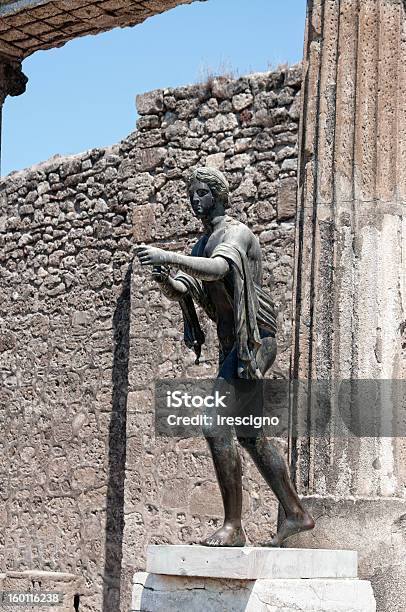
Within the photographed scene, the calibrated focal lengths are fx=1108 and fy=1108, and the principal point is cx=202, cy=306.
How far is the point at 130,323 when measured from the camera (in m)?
8.86

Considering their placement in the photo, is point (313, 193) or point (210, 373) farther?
point (210, 373)

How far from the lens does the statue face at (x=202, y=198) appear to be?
193 inches

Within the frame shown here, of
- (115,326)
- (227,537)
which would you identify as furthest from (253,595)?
(115,326)

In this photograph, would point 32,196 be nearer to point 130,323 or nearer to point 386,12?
point 130,323

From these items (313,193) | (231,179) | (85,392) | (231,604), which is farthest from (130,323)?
(231,604)

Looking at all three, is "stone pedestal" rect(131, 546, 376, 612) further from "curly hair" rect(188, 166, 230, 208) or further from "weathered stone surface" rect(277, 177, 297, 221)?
"weathered stone surface" rect(277, 177, 297, 221)

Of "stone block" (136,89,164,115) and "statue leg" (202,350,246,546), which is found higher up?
"stone block" (136,89,164,115)

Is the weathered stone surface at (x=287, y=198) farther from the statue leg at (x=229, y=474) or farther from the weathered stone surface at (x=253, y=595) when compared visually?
the weathered stone surface at (x=253, y=595)

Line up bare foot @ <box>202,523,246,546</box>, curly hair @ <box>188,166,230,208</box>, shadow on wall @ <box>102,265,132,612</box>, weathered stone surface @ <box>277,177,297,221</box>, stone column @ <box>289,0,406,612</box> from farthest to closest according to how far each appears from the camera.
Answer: shadow on wall @ <box>102,265,132,612</box>, weathered stone surface @ <box>277,177,297,221</box>, curly hair @ <box>188,166,230,208</box>, stone column @ <box>289,0,406,612</box>, bare foot @ <box>202,523,246,546</box>

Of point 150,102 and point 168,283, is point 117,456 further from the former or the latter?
point 168,283

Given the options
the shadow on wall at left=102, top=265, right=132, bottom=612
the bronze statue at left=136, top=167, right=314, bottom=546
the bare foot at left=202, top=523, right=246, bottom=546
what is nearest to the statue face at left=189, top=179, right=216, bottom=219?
the bronze statue at left=136, top=167, right=314, bottom=546

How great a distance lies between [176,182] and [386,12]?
12.1 ft

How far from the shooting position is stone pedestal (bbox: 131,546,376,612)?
425cm

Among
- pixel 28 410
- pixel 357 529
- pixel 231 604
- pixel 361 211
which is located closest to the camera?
pixel 231 604
